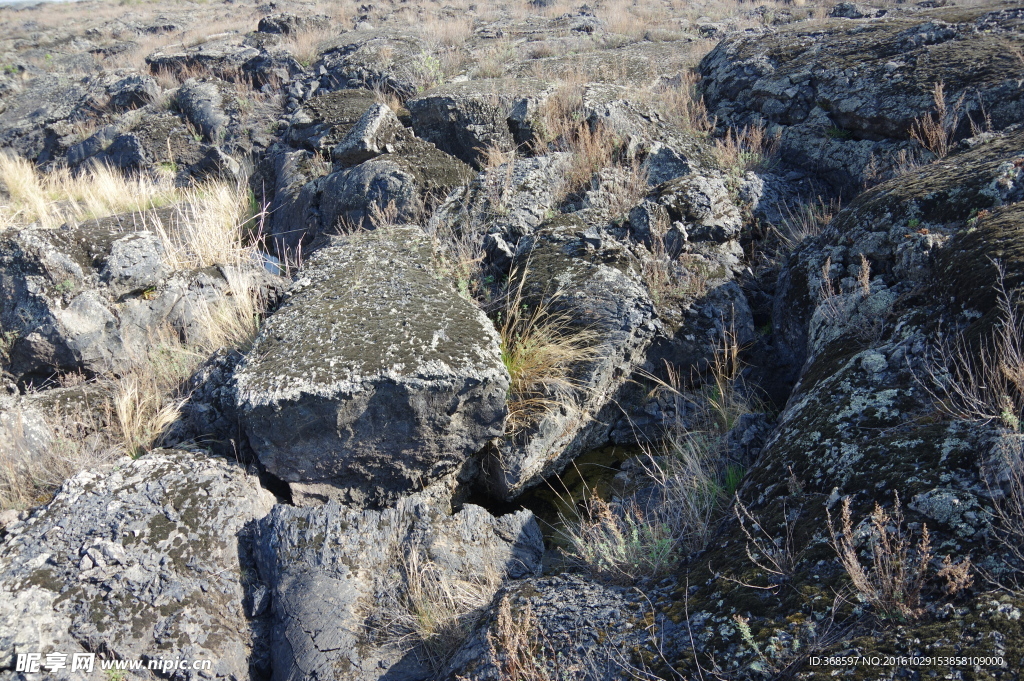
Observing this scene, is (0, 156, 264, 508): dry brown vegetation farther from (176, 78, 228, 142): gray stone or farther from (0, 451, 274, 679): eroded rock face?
(176, 78, 228, 142): gray stone

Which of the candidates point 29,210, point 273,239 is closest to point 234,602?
point 273,239

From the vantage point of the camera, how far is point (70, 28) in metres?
22.5

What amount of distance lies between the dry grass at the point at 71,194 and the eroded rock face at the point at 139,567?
13.7ft

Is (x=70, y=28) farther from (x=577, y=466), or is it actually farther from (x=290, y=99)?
(x=577, y=466)

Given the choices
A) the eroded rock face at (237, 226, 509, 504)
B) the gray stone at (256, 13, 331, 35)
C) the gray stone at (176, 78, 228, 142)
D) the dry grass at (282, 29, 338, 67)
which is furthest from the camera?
the gray stone at (256, 13, 331, 35)

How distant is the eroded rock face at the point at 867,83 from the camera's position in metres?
5.20

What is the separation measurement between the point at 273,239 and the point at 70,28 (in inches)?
937

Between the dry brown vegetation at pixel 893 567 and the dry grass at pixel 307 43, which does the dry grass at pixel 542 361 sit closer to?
the dry brown vegetation at pixel 893 567

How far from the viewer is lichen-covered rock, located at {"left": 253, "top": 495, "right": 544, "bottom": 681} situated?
275 cm

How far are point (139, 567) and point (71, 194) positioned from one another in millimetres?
6296

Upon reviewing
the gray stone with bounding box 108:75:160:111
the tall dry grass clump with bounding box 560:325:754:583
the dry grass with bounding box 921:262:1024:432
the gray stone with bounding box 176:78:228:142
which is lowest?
the tall dry grass clump with bounding box 560:325:754:583

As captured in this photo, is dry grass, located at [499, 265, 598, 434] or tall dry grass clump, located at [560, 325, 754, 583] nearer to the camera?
tall dry grass clump, located at [560, 325, 754, 583]

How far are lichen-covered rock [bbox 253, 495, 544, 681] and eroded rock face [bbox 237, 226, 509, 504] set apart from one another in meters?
0.22

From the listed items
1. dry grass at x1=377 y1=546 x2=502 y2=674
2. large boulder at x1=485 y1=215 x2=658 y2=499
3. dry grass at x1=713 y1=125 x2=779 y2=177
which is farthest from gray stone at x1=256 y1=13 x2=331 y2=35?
dry grass at x1=377 y1=546 x2=502 y2=674
